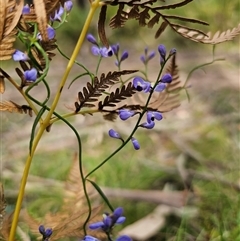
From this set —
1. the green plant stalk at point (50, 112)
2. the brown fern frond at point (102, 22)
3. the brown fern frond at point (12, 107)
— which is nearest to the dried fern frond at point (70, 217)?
the green plant stalk at point (50, 112)

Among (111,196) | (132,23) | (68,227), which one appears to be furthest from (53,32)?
(132,23)

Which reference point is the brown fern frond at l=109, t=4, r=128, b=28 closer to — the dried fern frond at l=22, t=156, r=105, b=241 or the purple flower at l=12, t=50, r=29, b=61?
the purple flower at l=12, t=50, r=29, b=61

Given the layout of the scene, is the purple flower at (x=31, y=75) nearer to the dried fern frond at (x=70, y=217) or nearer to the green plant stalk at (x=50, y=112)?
the green plant stalk at (x=50, y=112)

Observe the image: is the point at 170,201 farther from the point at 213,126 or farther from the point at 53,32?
the point at 53,32

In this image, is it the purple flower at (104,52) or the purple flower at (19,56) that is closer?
the purple flower at (19,56)

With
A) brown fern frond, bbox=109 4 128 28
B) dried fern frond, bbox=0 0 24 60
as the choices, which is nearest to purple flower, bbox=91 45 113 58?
brown fern frond, bbox=109 4 128 28

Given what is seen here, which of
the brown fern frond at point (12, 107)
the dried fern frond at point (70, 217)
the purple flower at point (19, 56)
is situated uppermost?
the purple flower at point (19, 56)

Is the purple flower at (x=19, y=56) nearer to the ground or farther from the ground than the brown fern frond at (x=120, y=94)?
farther from the ground

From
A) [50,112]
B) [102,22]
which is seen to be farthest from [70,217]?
[102,22]
